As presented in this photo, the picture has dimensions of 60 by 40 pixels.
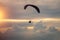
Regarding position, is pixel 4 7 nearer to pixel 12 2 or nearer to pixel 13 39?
pixel 12 2

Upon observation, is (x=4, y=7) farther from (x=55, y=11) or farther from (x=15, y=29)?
(x=55, y=11)

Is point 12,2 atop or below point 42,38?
atop

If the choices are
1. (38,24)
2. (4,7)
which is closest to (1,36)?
(4,7)

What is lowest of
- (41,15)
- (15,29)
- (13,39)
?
(13,39)

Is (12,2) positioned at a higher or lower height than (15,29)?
higher

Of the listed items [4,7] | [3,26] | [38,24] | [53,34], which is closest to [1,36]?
[3,26]

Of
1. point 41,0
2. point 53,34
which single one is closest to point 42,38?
point 53,34

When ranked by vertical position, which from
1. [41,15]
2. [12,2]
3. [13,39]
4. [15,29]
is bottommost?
[13,39]
